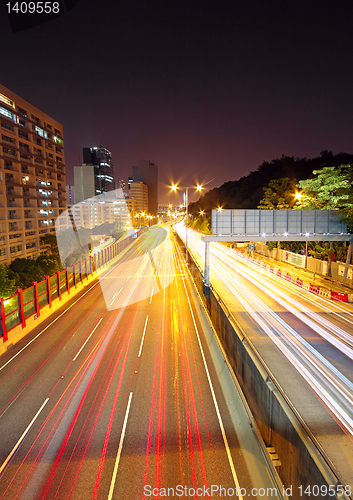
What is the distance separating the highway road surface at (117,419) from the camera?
7285 mm

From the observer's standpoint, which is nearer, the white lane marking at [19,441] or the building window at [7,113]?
the white lane marking at [19,441]

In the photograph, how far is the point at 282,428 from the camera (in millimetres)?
7367

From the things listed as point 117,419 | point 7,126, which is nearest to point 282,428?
point 117,419

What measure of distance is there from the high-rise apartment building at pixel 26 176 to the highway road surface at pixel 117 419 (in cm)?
4377

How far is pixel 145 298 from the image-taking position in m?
24.4

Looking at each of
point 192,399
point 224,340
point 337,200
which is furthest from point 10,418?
point 337,200

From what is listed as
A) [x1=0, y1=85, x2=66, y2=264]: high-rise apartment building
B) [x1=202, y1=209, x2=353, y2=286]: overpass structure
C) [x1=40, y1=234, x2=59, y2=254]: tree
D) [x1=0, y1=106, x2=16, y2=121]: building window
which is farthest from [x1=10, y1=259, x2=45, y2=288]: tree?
[x1=0, y1=106, x2=16, y2=121]: building window

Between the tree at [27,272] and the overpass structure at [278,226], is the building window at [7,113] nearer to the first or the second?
the tree at [27,272]

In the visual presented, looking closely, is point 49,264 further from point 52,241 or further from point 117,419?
point 117,419

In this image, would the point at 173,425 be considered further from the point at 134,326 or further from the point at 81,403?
the point at 134,326

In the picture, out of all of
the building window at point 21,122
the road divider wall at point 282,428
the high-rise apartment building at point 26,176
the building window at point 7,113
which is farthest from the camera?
the building window at point 21,122

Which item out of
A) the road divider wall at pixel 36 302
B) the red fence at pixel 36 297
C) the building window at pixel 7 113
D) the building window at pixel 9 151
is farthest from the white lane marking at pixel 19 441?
the building window at pixel 7 113

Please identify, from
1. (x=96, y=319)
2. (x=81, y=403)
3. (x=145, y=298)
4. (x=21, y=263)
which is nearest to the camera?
(x=81, y=403)

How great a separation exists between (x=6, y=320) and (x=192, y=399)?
449 inches
